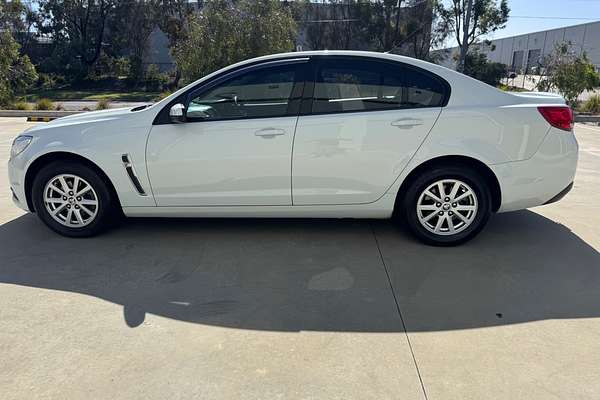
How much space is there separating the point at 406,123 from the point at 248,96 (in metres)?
1.41

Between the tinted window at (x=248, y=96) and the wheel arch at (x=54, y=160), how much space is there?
1.03 metres

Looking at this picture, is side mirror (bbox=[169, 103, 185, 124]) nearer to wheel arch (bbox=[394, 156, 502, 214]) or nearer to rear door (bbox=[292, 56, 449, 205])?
rear door (bbox=[292, 56, 449, 205])

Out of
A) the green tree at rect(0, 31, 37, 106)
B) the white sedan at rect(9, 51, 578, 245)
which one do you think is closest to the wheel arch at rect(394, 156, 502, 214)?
the white sedan at rect(9, 51, 578, 245)

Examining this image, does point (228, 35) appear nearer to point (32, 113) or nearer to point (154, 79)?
point (32, 113)

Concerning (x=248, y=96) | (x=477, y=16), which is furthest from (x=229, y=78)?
(x=477, y=16)

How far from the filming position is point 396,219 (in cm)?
482

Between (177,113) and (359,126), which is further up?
(177,113)

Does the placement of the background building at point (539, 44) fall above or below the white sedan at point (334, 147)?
above

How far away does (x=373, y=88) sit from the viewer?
13.1ft

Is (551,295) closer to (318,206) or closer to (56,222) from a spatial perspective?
(318,206)

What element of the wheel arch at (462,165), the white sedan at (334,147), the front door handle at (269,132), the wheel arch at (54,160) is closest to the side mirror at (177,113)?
the white sedan at (334,147)

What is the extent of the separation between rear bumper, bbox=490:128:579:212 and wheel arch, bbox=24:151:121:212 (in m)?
3.49

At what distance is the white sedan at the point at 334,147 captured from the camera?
12.9 ft

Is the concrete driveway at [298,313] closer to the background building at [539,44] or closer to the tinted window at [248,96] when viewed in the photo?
the tinted window at [248,96]
